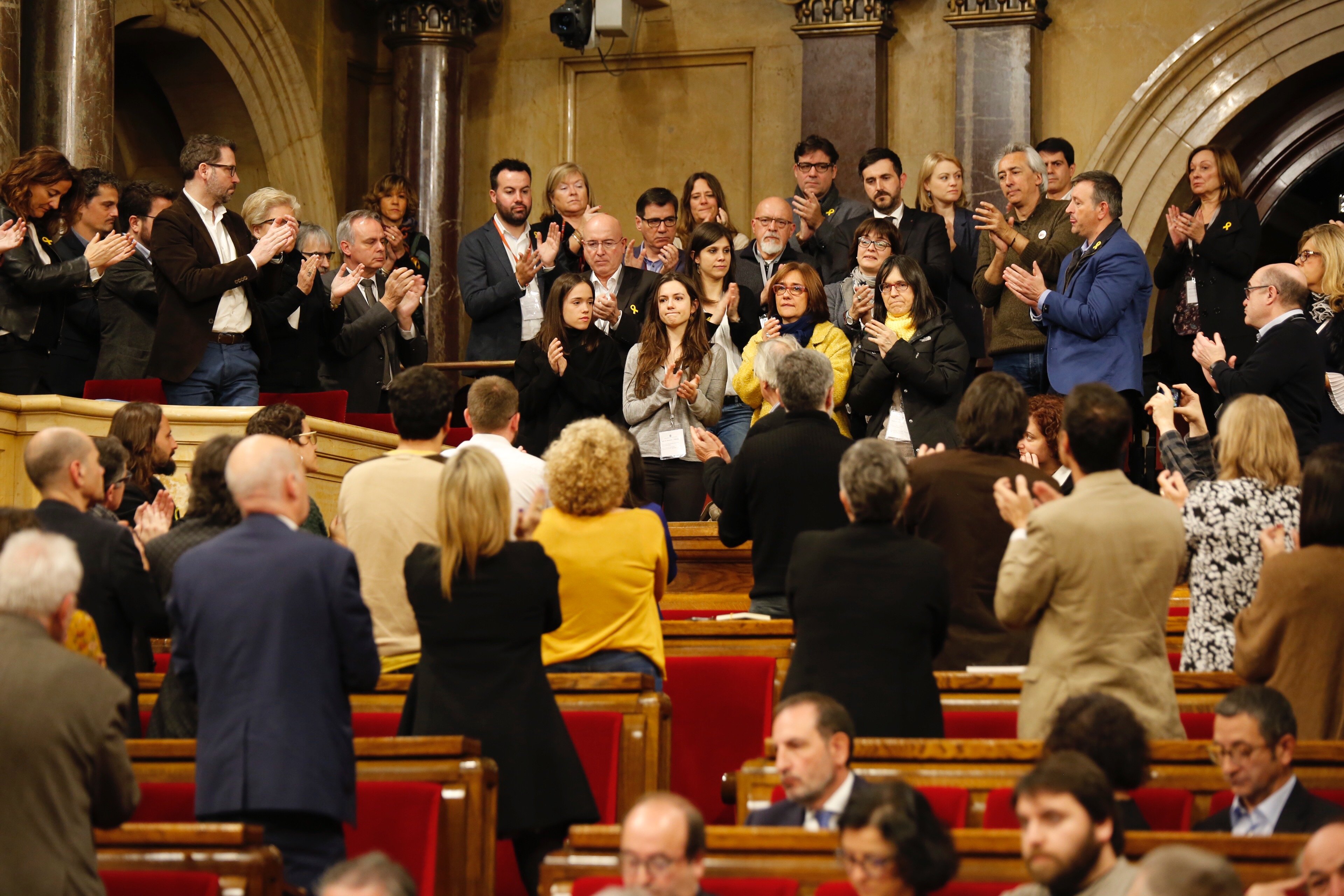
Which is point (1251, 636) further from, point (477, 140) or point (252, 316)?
point (477, 140)

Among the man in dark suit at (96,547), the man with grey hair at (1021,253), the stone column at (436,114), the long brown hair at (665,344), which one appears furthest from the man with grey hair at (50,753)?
the stone column at (436,114)

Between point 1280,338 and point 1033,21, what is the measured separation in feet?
11.5

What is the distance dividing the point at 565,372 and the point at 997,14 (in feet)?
12.3

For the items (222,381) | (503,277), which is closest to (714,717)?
(222,381)

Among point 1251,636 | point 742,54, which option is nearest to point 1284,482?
point 1251,636

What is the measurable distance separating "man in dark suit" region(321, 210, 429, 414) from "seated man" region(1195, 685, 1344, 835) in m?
4.54

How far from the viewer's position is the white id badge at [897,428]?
6398 mm

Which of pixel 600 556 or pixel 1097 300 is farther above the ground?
pixel 1097 300

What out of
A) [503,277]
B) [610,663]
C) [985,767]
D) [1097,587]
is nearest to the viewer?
[985,767]

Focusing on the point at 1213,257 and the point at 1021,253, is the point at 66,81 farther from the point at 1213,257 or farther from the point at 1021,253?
the point at 1213,257

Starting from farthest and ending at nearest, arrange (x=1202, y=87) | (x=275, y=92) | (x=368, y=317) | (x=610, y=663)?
(x=275, y=92), (x=1202, y=87), (x=368, y=317), (x=610, y=663)

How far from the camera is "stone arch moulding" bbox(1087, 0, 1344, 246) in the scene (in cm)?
884

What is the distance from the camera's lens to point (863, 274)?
704cm

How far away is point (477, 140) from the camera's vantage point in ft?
33.5
